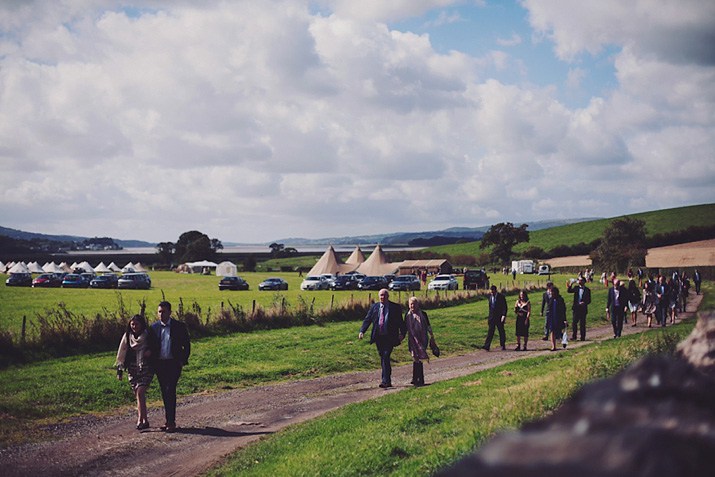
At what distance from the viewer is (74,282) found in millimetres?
64062

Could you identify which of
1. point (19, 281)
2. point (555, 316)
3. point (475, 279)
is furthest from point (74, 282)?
point (555, 316)

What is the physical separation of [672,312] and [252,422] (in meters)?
21.9

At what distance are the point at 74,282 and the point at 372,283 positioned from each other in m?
33.4

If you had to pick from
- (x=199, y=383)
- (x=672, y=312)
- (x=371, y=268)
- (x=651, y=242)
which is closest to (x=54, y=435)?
(x=199, y=383)

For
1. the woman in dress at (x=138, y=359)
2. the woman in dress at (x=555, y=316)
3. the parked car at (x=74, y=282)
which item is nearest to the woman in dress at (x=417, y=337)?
the woman in dress at (x=138, y=359)

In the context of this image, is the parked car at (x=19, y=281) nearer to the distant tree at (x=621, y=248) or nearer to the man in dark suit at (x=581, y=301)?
the man in dark suit at (x=581, y=301)

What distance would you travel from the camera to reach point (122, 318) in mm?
21891

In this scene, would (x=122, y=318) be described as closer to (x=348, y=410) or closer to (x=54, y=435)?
(x=54, y=435)

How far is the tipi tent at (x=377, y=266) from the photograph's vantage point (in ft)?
246

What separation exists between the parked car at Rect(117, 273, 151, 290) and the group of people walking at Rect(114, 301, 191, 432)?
5499 centimetres

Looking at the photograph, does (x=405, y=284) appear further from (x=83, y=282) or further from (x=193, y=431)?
(x=193, y=431)

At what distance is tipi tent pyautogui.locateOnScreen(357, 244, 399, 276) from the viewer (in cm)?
7495

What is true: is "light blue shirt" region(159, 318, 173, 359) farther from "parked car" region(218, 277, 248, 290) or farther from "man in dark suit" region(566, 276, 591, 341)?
"parked car" region(218, 277, 248, 290)

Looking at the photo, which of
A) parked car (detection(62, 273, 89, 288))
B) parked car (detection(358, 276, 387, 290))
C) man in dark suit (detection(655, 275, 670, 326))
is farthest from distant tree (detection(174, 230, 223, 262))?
man in dark suit (detection(655, 275, 670, 326))
